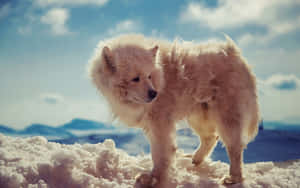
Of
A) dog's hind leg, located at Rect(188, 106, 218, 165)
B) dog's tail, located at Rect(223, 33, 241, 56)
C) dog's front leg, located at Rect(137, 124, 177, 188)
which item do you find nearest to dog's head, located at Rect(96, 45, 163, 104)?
dog's front leg, located at Rect(137, 124, 177, 188)

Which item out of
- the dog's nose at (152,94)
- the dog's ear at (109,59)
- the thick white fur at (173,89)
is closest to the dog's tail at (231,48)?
the thick white fur at (173,89)

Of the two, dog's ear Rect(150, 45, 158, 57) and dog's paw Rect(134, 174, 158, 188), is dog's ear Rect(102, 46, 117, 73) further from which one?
dog's paw Rect(134, 174, 158, 188)

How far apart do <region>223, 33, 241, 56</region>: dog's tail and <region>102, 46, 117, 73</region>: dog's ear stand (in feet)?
5.23

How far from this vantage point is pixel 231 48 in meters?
4.01

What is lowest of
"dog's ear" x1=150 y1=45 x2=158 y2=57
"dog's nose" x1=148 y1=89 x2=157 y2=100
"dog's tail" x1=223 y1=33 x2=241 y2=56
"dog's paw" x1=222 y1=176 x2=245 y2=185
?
"dog's paw" x1=222 y1=176 x2=245 y2=185

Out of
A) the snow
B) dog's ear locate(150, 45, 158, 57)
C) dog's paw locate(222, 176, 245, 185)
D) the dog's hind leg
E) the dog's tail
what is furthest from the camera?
the dog's hind leg

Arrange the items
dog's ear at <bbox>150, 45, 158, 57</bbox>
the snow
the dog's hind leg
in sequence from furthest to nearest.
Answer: the dog's hind leg
dog's ear at <bbox>150, 45, 158, 57</bbox>
the snow

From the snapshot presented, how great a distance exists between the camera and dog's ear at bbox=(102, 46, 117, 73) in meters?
3.28

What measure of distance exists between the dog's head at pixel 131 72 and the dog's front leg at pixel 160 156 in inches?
17.2

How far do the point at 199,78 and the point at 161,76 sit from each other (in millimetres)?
538

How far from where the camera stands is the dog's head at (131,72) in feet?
10.6

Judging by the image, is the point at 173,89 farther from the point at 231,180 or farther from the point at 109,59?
the point at 231,180

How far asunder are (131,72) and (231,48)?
1.57 metres

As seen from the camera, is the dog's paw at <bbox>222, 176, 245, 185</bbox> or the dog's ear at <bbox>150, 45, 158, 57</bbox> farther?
the dog's paw at <bbox>222, 176, 245, 185</bbox>
